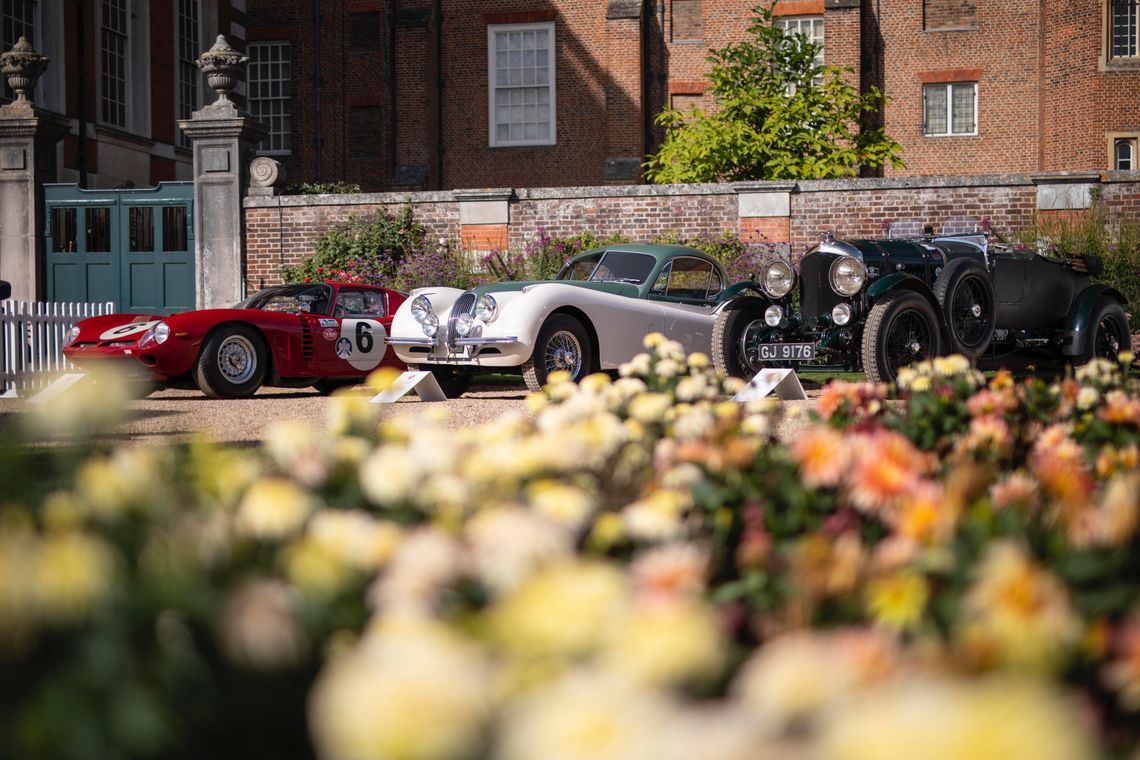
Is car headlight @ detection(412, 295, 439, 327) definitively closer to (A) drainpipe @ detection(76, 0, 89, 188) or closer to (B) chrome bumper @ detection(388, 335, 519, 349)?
(B) chrome bumper @ detection(388, 335, 519, 349)

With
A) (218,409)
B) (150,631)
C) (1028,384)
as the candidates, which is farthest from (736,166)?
(150,631)

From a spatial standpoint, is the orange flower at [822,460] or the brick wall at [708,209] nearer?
the orange flower at [822,460]

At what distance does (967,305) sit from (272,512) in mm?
8464

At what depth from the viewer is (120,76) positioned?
23.2m

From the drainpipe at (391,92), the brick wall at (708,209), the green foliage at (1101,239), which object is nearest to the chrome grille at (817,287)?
the green foliage at (1101,239)

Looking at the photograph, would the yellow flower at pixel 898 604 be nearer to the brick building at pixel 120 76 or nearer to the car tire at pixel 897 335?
the car tire at pixel 897 335

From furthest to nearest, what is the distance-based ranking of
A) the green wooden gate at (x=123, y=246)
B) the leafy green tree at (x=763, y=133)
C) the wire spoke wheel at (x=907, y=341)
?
the leafy green tree at (x=763, y=133) → the green wooden gate at (x=123, y=246) → the wire spoke wheel at (x=907, y=341)

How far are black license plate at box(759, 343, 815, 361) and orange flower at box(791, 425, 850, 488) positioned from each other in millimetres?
6964

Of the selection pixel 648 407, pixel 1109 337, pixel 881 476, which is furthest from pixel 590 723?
pixel 1109 337

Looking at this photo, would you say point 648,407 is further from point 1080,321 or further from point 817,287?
point 1080,321

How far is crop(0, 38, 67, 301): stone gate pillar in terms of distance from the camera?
18.2 metres

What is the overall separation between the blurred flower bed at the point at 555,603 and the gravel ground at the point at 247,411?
407cm

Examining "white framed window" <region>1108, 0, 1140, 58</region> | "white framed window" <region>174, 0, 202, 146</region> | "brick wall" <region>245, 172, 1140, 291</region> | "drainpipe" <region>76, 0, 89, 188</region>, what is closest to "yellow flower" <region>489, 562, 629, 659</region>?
"brick wall" <region>245, 172, 1140, 291</region>

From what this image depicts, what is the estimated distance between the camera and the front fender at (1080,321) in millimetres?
10305
